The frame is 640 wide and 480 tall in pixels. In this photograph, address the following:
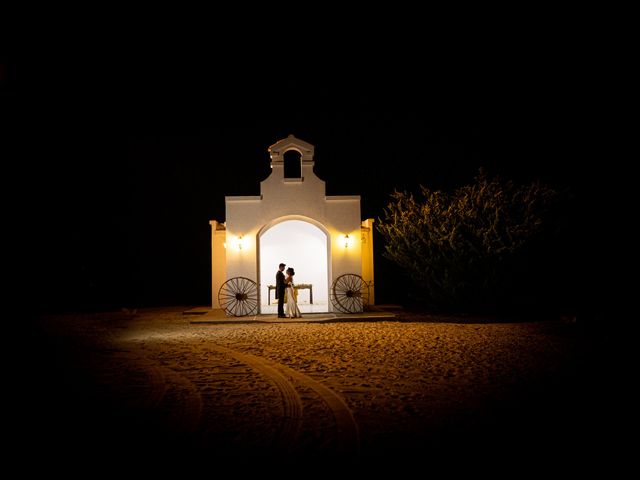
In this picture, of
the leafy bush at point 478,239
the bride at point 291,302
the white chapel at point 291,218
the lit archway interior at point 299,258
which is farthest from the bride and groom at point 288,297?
the lit archway interior at point 299,258

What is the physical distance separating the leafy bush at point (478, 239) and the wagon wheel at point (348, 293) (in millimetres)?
1947

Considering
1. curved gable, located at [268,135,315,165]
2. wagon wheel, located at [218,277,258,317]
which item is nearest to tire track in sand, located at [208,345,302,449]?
wagon wheel, located at [218,277,258,317]

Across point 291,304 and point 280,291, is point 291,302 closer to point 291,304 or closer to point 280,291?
point 291,304

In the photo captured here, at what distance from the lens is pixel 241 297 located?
13945mm

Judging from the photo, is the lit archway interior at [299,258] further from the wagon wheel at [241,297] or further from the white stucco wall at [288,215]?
the wagon wheel at [241,297]

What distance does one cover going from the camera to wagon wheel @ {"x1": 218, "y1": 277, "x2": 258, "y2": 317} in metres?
14.1

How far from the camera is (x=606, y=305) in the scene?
1516 centimetres

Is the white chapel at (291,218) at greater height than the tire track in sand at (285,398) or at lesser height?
greater

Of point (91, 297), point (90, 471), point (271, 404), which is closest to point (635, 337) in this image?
point (271, 404)

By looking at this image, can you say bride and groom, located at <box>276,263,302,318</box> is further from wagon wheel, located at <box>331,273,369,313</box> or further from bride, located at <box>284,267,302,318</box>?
wagon wheel, located at <box>331,273,369,313</box>

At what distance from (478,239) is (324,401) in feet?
33.4

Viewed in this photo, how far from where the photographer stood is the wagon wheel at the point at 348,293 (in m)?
14.3

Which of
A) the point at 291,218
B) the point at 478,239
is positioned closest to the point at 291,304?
the point at 291,218

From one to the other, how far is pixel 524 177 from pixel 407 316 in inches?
717
